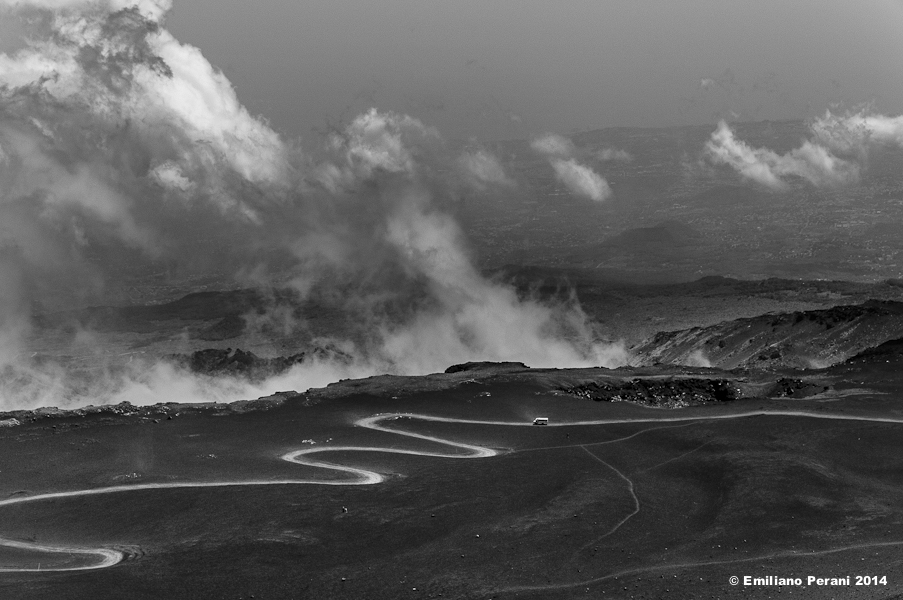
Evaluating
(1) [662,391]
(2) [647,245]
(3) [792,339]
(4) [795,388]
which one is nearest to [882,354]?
(4) [795,388]

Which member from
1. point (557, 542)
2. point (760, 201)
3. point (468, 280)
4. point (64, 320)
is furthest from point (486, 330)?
point (760, 201)

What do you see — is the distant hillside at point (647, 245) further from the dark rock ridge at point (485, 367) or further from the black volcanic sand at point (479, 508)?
the black volcanic sand at point (479, 508)

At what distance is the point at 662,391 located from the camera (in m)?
62.7

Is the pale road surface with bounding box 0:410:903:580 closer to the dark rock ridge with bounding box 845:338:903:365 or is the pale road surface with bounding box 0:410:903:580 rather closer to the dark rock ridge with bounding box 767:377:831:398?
the dark rock ridge with bounding box 767:377:831:398

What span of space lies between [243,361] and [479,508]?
5532 centimetres

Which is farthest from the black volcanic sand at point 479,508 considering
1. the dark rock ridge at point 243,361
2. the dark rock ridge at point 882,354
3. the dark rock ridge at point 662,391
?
the dark rock ridge at point 243,361

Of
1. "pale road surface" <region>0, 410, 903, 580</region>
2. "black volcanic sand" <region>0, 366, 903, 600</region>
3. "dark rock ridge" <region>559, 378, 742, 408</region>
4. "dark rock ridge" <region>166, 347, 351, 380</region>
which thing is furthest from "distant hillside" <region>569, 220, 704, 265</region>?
"black volcanic sand" <region>0, 366, 903, 600</region>

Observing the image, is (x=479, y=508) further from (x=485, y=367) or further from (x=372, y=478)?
(x=485, y=367)

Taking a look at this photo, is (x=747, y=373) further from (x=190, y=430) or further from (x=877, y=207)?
(x=877, y=207)

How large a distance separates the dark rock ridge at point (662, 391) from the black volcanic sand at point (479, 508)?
12.5ft

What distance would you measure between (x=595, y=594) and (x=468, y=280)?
9792 cm

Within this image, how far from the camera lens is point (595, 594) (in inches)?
1246

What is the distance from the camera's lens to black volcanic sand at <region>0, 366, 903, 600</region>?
32.8m

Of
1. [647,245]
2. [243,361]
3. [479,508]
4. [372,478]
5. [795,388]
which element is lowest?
[479,508]
